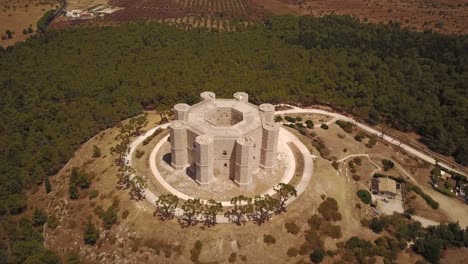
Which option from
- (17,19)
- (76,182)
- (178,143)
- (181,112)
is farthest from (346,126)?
(17,19)

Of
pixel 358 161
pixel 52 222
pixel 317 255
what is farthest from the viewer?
pixel 358 161

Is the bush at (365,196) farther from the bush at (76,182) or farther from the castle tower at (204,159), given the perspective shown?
the bush at (76,182)

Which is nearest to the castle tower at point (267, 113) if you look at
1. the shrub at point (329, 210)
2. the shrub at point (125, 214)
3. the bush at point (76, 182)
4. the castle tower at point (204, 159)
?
the castle tower at point (204, 159)

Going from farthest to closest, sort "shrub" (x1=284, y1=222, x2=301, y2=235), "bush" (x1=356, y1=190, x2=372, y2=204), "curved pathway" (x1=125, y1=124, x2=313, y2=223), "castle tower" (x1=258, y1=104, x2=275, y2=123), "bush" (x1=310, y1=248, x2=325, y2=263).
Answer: "bush" (x1=356, y1=190, x2=372, y2=204) < "castle tower" (x1=258, y1=104, x2=275, y2=123) < "curved pathway" (x1=125, y1=124, x2=313, y2=223) < "shrub" (x1=284, y1=222, x2=301, y2=235) < "bush" (x1=310, y1=248, x2=325, y2=263)

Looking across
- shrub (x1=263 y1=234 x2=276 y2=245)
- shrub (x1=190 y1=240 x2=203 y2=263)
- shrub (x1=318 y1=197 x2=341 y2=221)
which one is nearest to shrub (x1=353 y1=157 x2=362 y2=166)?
shrub (x1=318 y1=197 x2=341 y2=221)

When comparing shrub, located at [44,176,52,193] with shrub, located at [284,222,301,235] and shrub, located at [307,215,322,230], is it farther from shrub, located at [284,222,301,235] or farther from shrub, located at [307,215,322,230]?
shrub, located at [307,215,322,230]

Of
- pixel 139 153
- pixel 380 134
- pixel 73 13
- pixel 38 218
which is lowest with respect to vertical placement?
pixel 38 218

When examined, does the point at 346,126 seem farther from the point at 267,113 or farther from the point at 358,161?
the point at 267,113
